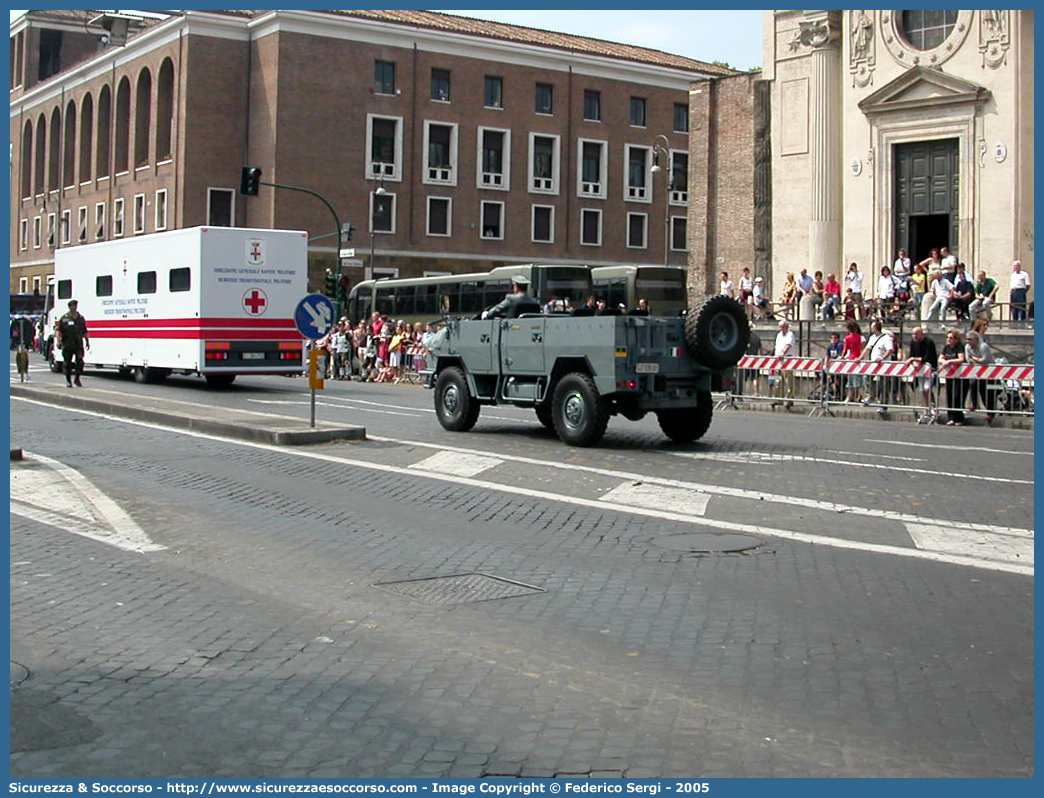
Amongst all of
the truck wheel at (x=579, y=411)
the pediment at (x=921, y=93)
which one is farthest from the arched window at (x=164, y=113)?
the truck wheel at (x=579, y=411)

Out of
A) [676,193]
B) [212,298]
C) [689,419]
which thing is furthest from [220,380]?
→ [676,193]

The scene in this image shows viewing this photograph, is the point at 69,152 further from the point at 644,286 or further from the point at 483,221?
the point at 644,286

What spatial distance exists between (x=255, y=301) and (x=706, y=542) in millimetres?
20917

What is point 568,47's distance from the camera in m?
70.1

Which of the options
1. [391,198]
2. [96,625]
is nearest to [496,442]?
[96,625]

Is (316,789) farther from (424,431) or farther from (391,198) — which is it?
(391,198)

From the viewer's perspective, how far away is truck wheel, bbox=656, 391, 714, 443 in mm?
17312

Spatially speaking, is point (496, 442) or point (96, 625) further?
point (496, 442)

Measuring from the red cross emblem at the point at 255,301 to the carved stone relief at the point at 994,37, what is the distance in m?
19.7

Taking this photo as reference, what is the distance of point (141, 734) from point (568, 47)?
223ft

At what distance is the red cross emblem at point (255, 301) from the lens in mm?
29172

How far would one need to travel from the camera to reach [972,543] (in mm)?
9812

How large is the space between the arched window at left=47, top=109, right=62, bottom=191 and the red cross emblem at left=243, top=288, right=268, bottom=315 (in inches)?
2244

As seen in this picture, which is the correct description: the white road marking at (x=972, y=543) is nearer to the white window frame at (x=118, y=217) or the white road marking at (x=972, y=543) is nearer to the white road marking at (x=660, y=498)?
the white road marking at (x=660, y=498)
